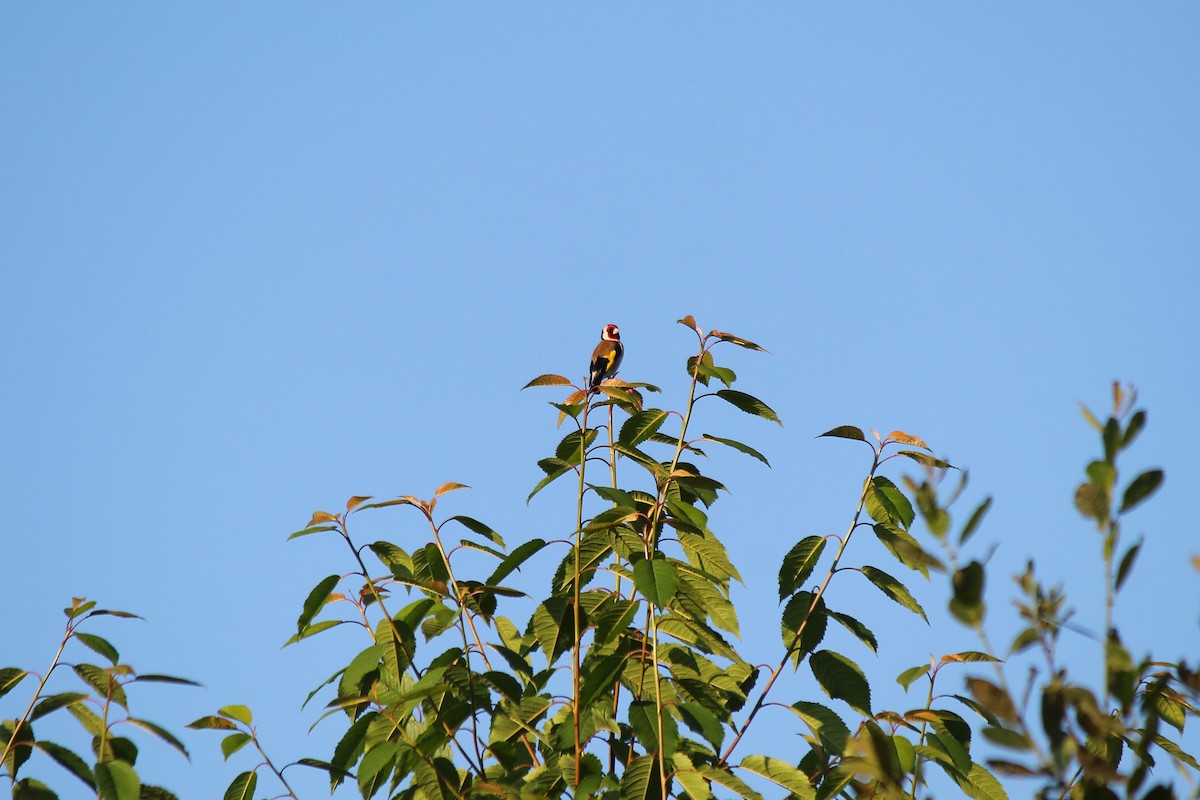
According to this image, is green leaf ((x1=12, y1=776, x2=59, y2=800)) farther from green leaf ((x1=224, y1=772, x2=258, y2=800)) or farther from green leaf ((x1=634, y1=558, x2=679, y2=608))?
green leaf ((x1=634, y1=558, x2=679, y2=608))

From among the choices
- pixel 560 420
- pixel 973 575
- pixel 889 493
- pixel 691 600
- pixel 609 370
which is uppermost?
pixel 609 370

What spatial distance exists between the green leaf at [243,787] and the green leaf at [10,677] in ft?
2.16

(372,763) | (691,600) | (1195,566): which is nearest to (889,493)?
(691,600)

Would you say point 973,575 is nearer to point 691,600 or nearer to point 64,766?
point 691,600

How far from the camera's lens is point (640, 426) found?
379 cm

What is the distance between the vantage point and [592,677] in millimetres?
3102

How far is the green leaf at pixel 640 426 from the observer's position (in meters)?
3.76

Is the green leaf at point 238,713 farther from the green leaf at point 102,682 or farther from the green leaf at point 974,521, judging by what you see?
the green leaf at point 974,521

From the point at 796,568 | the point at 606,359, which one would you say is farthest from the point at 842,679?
the point at 606,359

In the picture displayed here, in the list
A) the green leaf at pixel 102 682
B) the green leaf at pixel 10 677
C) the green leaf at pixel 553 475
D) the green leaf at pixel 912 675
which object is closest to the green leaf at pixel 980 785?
the green leaf at pixel 912 675

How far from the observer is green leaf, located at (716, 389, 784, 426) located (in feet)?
12.6

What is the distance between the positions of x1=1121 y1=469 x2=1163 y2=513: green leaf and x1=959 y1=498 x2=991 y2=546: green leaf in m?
0.18

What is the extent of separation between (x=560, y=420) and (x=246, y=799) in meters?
1.54

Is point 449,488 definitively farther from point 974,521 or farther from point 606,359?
point 606,359
